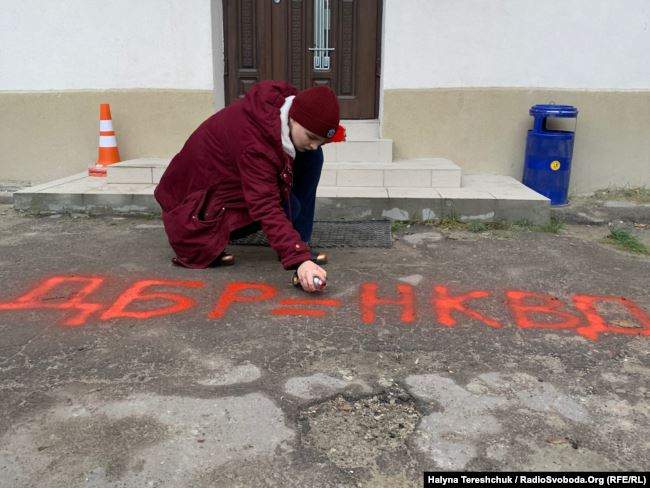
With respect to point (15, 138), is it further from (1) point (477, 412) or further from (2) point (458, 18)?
(1) point (477, 412)

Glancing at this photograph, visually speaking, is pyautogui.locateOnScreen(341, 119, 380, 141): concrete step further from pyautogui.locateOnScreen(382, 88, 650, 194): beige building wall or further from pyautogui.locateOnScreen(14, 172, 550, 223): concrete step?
pyautogui.locateOnScreen(14, 172, 550, 223): concrete step

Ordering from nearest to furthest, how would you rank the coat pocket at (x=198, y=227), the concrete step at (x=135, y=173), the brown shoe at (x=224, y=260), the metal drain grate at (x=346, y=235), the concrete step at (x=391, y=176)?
1. the coat pocket at (x=198, y=227)
2. the brown shoe at (x=224, y=260)
3. the metal drain grate at (x=346, y=235)
4. the concrete step at (x=391, y=176)
5. the concrete step at (x=135, y=173)

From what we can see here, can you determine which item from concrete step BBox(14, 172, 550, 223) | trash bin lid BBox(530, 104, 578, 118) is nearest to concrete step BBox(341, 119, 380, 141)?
concrete step BBox(14, 172, 550, 223)

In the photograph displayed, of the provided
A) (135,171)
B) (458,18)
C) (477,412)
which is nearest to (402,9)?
(458,18)

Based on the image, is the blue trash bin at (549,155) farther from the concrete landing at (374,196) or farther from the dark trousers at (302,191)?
the dark trousers at (302,191)

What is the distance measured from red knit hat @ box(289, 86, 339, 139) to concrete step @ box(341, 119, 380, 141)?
3.07 meters

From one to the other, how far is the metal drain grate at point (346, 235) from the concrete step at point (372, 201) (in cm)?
13

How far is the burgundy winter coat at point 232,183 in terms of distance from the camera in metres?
3.02

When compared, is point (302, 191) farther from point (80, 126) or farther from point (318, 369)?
point (80, 126)

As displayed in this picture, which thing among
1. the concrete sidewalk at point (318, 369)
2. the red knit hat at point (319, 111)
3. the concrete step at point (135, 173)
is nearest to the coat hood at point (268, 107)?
the red knit hat at point (319, 111)

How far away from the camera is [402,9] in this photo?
5707mm

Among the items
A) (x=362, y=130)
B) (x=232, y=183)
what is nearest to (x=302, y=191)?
(x=232, y=183)

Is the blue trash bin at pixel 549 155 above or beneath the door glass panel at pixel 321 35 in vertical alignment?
beneath

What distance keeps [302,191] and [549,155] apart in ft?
9.63
